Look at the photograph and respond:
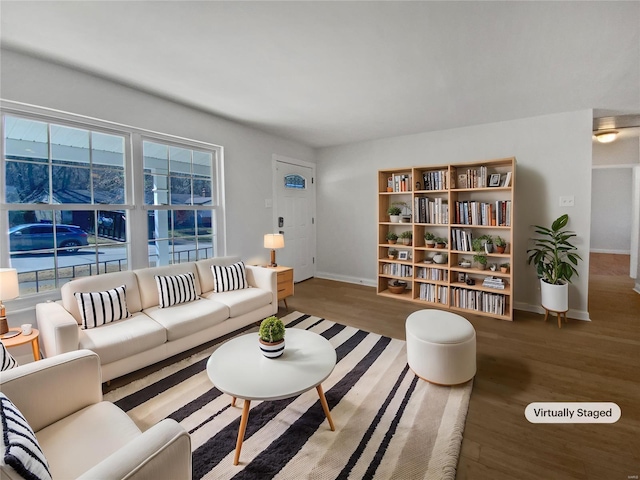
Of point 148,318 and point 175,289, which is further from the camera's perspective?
point 175,289

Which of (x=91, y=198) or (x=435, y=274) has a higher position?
(x=91, y=198)

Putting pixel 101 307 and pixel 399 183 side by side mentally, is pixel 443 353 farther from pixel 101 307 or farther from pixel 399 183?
pixel 399 183

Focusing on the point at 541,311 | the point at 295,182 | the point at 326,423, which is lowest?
the point at 326,423

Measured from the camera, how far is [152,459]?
0.91 m

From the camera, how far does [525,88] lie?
2773mm

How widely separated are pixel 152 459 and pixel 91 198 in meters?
2.70

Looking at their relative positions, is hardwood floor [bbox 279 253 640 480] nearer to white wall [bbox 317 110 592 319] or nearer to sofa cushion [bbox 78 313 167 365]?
white wall [bbox 317 110 592 319]

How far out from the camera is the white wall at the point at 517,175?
3371 mm

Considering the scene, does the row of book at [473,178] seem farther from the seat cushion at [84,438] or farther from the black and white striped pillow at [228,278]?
the seat cushion at [84,438]

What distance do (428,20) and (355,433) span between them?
2.54 metres

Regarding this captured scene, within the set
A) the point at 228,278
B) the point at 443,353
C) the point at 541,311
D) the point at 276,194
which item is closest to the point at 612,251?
the point at 541,311

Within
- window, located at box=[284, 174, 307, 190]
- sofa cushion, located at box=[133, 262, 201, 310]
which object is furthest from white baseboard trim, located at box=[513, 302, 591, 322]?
sofa cushion, located at box=[133, 262, 201, 310]

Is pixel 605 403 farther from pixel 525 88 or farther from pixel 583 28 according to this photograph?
pixel 525 88

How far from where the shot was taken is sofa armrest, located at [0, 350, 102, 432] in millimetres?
1199
